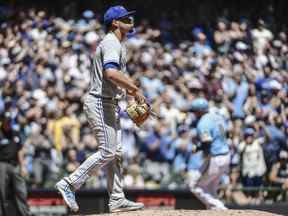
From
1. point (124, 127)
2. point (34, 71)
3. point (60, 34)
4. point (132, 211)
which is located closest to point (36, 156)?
point (124, 127)

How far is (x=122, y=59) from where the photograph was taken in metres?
10.3

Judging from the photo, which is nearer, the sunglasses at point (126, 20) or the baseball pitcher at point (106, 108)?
the baseball pitcher at point (106, 108)

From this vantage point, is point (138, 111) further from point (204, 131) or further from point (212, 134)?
point (212, 134)

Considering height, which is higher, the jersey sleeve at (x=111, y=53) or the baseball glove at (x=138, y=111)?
the jersey sleeve at (x=111, y=53)

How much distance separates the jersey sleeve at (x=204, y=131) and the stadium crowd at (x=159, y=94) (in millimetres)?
1039

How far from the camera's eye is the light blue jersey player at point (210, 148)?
45.9 ft

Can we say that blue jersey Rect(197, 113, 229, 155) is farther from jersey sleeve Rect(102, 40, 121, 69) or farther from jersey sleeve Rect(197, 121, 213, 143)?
jersey sleeve Rect(102, 40, 121, 69)

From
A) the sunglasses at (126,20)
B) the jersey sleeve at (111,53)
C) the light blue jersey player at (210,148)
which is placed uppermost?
the sunglasses at (126,20)

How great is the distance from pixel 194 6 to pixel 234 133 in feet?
29.3

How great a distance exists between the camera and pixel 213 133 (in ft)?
46.2

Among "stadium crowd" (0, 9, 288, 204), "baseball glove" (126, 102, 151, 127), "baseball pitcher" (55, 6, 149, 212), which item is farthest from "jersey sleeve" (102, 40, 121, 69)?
"stadium crowd" (0, 9, 288, 204)

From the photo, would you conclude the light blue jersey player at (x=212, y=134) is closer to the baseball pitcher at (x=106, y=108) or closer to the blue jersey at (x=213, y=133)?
the blue jersey at (x=213, y=133)

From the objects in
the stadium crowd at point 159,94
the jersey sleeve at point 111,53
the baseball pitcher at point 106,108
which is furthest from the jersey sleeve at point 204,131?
the jersey sleeve at point 111,53

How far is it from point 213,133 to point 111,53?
14.3ft
